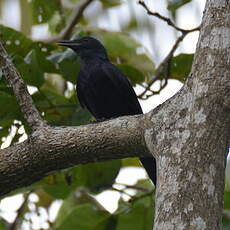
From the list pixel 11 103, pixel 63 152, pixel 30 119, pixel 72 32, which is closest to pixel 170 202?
pixel 63 152

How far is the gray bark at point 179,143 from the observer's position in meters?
2.44

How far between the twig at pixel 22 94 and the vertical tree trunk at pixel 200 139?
765mm

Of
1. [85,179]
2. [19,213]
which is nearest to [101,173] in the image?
[85,179]

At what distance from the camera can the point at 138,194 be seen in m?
4.89

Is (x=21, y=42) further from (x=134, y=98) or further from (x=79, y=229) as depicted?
(x=79, y=229)

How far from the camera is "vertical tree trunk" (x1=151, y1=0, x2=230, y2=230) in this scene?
2.41 meters

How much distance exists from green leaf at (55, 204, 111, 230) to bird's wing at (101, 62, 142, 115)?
750 millimetres

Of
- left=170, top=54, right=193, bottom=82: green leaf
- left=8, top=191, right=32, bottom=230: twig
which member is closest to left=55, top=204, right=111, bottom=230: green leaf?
left=8, top=191, right=32, bottom=230: twig

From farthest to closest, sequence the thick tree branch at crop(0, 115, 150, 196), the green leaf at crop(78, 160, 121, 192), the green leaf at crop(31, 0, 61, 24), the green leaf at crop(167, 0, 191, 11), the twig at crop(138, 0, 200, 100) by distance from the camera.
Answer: the green leaf at crop(31, 0, 61, 24) → the green leaf at crop(78, 160, 121, 192) → the green leaf at crop(167, 0, 191, 11) → the twig at crop(138, 0, 200, 100) → the thick tree branch at crop(0, 115, 150, 196)

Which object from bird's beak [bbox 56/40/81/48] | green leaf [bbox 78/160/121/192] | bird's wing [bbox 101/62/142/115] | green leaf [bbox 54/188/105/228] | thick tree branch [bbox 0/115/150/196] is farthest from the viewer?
bird's beak [bbox 56/40/81/48]

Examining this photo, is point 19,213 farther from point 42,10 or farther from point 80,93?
point 42,10

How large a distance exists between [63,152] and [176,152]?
0.81 m

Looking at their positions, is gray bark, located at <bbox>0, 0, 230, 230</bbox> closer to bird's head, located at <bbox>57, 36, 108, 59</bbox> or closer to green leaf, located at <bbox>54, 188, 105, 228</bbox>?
green leaf, located at <bbox>54, 188, 105, 228</bbox>

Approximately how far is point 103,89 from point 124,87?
7.5 inches
